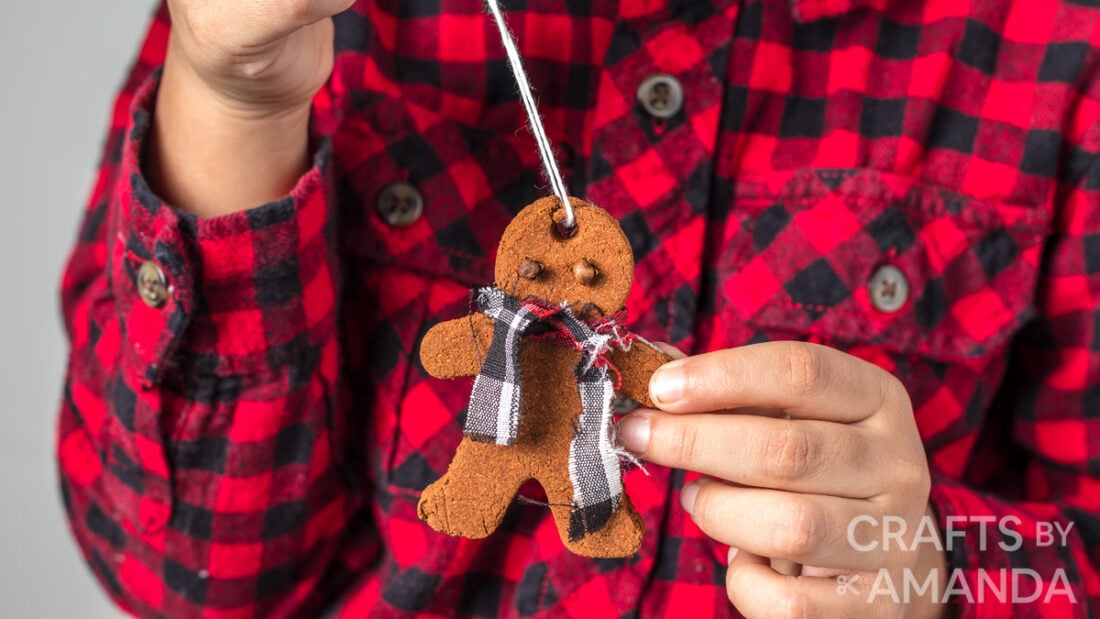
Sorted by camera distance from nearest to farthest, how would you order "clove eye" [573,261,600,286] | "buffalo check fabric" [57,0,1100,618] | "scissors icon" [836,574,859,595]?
"clove eye" [573,261,600,286] → "scissors icon" [836,574,859,595] → "buffalo check fabric" [57,0,1100,618]

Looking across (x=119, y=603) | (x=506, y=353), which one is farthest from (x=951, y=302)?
(x=119, y=603)

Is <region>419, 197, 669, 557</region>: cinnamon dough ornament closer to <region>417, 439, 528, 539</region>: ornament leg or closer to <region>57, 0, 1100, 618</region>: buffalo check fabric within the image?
<region>417, 439, 528, 539</region>: ornament leg

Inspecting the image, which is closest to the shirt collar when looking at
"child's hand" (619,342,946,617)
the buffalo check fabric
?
the buffalo check fabric

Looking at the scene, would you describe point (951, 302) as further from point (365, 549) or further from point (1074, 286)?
point (365, 549)

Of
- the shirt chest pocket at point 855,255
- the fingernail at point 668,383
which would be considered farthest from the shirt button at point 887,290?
the fingernail at point 668,383

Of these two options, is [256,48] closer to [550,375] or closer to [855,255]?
[550,375]

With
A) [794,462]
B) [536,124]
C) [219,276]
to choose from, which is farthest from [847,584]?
[219,276]
